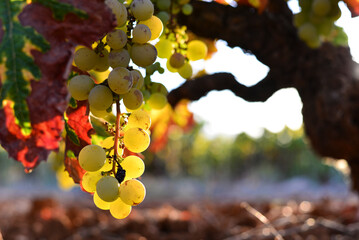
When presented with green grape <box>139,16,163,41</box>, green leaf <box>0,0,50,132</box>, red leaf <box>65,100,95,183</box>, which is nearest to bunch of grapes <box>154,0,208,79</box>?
green grape <box>139,16,163,41</box>

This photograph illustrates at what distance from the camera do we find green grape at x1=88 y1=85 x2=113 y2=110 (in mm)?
532

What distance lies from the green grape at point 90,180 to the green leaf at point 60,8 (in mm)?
253

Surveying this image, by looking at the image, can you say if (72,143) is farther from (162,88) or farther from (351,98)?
Result: (351,98)

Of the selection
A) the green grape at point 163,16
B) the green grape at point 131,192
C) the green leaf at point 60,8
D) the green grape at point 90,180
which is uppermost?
the green leaf at point 60,8

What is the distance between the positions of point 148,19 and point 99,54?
0.31 feet

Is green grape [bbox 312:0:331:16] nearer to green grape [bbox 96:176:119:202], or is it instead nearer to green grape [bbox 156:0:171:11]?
green grape [bbox 156:0:171:11]

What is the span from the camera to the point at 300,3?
976mm

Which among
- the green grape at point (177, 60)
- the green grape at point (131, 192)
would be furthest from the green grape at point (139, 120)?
the green grape at point (177, 60)

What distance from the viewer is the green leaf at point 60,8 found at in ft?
1.50

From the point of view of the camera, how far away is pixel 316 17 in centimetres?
101

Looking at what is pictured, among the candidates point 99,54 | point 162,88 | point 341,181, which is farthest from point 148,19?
point 341,181

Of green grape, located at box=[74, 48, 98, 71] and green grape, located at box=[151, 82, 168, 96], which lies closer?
green grape, located at box=[74, 48, 98, 71]

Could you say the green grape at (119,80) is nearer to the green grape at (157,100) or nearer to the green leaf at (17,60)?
the green leaf at (17,60)

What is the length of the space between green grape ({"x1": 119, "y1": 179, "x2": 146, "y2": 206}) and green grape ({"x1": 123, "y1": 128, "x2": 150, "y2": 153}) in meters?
0.06
